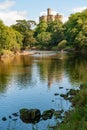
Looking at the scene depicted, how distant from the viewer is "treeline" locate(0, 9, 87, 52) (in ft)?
322

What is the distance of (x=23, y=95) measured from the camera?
33.4 m

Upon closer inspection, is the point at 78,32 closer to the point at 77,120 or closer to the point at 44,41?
the point at 44,41

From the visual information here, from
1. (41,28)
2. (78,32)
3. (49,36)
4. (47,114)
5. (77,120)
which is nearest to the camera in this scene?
(77,120)

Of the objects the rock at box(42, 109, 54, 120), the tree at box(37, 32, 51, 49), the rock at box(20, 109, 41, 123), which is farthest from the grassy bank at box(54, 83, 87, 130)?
the tree at box(37, 32, 51, 49)

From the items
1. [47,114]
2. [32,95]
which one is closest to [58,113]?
[47,114]

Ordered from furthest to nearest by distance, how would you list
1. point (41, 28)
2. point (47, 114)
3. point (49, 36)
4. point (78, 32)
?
1. point (41, 28)
2. point (49, 36)
3. point (78, 32)
4. point (47, 114)

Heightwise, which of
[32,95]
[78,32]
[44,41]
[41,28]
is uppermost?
[78,32]

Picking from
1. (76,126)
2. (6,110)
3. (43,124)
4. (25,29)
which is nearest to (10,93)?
(6,110)

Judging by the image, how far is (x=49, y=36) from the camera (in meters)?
144

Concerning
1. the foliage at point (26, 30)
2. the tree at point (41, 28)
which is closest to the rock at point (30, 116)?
the foliage at point (26, 30)

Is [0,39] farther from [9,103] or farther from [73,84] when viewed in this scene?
[9,103]

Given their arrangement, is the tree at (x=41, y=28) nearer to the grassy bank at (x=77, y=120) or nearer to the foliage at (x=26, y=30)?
the foliage at (x=26, y=30)

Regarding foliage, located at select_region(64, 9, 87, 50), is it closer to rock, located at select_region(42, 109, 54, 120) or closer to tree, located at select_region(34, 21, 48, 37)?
tree, located at select_region(34, 21, 48, 37)

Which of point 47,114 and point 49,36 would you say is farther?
point 49,36
